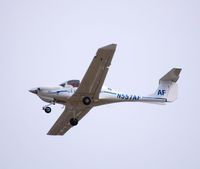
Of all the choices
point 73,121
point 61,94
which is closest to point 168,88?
point 73,121

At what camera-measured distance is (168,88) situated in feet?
113

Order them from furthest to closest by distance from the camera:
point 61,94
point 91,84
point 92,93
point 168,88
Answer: point 168,88
point 61,94
point 92,93
point 91,84

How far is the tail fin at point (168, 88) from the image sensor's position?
112ft

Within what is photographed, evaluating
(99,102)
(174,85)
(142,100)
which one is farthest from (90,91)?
(174,85)

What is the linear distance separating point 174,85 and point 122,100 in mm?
3778

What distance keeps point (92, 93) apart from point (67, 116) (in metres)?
3.86

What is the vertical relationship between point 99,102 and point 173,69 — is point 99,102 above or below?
below

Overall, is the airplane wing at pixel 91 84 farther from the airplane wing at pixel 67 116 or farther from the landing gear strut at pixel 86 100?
the landing gear strut at pixel 86 100

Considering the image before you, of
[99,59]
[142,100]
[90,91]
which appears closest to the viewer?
[99,59]

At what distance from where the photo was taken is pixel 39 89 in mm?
31672

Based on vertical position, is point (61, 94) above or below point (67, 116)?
above

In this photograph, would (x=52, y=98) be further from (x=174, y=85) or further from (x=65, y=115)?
(x=174, y=85)

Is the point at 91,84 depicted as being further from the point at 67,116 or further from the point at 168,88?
the point at 168,88

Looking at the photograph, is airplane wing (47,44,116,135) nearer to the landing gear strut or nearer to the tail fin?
the landing gear strut
